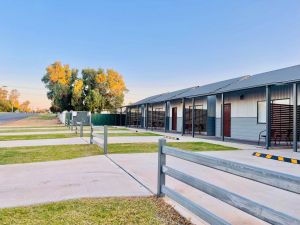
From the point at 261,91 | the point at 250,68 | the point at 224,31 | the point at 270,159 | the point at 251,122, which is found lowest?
the point at 270,159

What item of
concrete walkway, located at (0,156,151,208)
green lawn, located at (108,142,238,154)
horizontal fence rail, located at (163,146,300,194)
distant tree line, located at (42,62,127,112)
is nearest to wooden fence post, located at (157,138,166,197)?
concrete walkway, located at (0,156,151,208)

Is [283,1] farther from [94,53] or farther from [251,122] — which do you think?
[94,53]

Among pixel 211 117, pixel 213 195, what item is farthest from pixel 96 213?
pixel 211 117

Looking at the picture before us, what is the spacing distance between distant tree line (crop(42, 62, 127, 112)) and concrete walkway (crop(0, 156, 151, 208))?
125 feet

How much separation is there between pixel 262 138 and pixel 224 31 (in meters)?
10.0

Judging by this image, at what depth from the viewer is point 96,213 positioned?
3.97m

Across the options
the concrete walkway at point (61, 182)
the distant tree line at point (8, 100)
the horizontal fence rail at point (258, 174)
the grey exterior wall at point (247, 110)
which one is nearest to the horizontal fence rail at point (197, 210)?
the horizontal fence rail at point (258, 174)

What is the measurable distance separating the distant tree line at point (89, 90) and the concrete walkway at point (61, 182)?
125 feet

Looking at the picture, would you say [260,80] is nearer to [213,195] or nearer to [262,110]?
[262,110]

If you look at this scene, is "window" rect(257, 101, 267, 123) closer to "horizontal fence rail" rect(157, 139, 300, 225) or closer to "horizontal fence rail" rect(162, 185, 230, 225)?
"horizontal fence rail" rect(157, 139, 300, 225)

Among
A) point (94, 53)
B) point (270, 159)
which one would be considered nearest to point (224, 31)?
point (270, 159)

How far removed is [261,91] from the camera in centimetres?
1627

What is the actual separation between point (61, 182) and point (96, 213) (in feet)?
7.23

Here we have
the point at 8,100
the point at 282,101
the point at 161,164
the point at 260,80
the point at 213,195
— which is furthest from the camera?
the point at 8,100
